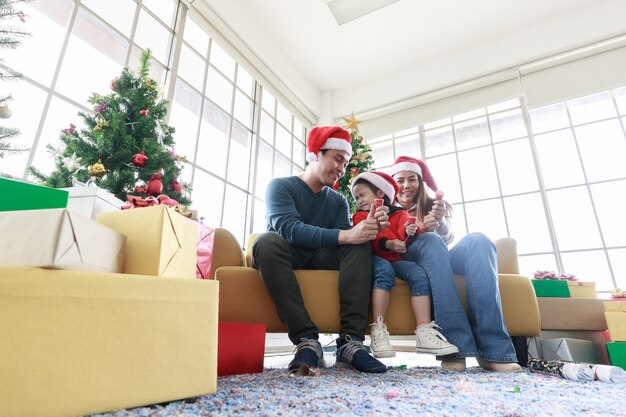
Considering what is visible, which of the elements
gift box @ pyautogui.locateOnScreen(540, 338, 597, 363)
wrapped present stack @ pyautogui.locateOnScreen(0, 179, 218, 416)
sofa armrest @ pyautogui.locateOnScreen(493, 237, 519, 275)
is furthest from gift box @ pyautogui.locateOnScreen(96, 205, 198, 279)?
gift box @ pyautogui.locateOnScreen(540, 338, 597, 363)

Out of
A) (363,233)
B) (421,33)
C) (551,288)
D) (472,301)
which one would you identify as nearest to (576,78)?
(421,33)

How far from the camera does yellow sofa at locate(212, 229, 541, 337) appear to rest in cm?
116

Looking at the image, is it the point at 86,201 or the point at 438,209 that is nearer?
the point at 86,201

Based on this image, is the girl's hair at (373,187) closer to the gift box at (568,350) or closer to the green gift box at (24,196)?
the gift box at (568,350)

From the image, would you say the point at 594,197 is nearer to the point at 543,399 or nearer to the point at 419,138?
the point at 419,138

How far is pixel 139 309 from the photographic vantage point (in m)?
0.58

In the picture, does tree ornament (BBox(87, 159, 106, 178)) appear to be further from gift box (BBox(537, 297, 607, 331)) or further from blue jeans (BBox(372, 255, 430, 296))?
gift box (BBox(537, 297, 607, 331))

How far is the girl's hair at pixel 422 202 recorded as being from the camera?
1.57 metres

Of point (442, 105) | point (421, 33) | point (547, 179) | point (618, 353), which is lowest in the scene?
point (618, 353)

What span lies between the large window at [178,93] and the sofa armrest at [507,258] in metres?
1.86

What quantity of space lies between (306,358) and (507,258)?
1011mm

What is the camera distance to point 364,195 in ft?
5.19

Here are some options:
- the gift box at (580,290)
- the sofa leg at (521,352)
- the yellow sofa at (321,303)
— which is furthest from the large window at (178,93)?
the gift box at (580,290)

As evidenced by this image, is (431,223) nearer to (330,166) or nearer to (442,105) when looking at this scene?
(330,166)
